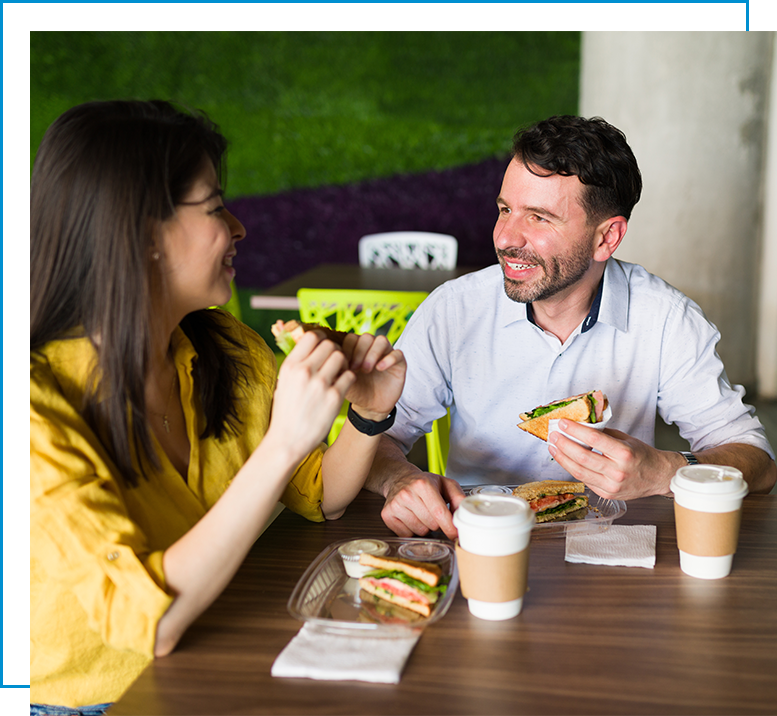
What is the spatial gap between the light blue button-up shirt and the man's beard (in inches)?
2.8

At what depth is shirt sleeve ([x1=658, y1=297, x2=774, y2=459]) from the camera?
1.77 meters

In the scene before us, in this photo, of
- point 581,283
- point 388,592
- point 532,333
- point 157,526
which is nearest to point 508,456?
point 532,333

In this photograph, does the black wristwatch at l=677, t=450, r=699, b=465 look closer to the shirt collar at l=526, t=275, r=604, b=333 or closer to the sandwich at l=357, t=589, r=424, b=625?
the shirt collar at l=526, t=275, r=604, b=333

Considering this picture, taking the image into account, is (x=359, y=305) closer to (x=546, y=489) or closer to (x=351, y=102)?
(x=546, y=489)

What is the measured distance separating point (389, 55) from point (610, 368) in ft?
14.4

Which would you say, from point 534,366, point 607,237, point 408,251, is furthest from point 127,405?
point 408,251

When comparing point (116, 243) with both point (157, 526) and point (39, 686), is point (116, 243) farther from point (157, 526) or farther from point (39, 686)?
point (39, 686)

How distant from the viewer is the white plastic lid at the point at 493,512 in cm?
102

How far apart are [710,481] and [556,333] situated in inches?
32.2

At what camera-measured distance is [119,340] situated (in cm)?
110

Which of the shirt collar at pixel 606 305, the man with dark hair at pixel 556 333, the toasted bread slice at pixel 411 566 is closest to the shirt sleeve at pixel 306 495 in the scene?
the toasted bread slice at pixel 411 566

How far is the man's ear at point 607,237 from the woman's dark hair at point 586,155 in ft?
0.08

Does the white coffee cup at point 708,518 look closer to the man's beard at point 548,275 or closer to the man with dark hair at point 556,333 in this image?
the man with dark hair at point 556,333

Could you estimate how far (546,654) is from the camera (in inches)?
38.7
